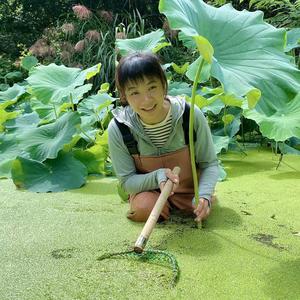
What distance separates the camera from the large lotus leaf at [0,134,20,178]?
2334 millimetres

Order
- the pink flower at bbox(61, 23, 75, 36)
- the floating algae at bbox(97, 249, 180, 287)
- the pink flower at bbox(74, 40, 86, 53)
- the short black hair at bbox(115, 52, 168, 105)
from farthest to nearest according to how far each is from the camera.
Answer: the pink flower at bbox(61, 23, 75, 36) < the pink flower at bbox(74, 40, 86, 53) < the short black hair at bbox(115, 52, 168, 105) < the floating algae at bbox(97, 249, 180, 287)

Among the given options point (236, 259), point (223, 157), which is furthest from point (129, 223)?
point (223, 157)

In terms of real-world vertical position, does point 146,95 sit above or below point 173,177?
above

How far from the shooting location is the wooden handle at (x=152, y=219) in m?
1.14

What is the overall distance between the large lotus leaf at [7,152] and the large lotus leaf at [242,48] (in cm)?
141

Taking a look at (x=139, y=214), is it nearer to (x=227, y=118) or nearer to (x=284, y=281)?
(x=284, y=281)

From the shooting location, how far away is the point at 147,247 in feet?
4.40

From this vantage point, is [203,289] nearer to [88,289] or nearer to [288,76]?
[88,289]

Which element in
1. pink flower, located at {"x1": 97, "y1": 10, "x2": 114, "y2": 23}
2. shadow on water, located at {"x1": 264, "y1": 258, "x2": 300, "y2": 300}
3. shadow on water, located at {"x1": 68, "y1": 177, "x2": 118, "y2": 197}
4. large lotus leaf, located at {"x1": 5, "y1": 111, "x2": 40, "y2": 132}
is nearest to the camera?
shadow on water, located at {"x1": 264, "y1": 258, "x2": 300, "y2": 300}

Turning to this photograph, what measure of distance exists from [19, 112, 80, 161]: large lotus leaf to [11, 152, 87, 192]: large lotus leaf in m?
0.05

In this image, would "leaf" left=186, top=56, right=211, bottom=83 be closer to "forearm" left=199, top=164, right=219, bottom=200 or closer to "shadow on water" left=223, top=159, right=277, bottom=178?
"forearm" left=199, top=164, right=219, bottom=200

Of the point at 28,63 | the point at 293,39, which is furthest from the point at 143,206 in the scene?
the point at 28,63

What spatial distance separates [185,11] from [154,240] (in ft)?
2.16

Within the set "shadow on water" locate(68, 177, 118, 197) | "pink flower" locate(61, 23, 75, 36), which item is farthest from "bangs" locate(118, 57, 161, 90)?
"pink flower" locate(61, 23, 75, 36)
